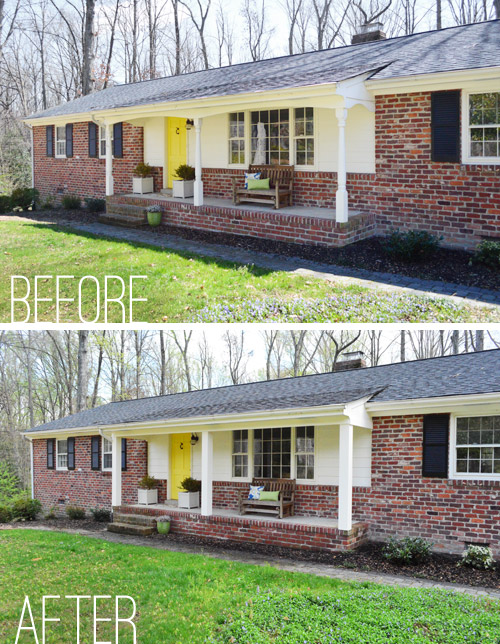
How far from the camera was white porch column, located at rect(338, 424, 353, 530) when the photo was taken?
32.9ft

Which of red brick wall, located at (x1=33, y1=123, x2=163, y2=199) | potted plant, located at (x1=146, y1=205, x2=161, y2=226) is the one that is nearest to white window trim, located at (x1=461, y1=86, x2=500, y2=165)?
potted plant, located at (x1=146, y1=205, x2=161, y2=226)

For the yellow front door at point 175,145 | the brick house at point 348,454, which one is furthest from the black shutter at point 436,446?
the yellow front door at point 175,145

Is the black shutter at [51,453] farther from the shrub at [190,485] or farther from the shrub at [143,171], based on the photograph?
the shrub at [143,171]

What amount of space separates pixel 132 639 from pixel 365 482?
205 inches

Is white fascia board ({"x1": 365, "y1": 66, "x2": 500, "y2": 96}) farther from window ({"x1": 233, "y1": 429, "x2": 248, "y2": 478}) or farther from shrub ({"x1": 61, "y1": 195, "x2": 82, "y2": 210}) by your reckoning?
shrub ({"x1": 61, "y1": 195, "x2": 82, "y2": 210})

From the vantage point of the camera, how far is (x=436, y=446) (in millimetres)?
10227

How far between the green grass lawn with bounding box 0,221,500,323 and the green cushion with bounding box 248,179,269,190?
126 inches

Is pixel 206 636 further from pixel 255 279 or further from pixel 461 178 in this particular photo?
pixel 461 178

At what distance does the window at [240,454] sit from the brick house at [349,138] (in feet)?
13.8

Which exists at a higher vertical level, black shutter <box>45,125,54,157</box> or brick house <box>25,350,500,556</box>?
black shutter <box>45,125,54,157</box>

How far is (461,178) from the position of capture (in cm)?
1228

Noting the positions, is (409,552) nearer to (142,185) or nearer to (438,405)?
(438,405)

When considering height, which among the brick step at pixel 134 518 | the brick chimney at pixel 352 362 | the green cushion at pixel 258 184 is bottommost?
the brick step at pixel 134 518

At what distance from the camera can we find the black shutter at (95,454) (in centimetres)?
1686
